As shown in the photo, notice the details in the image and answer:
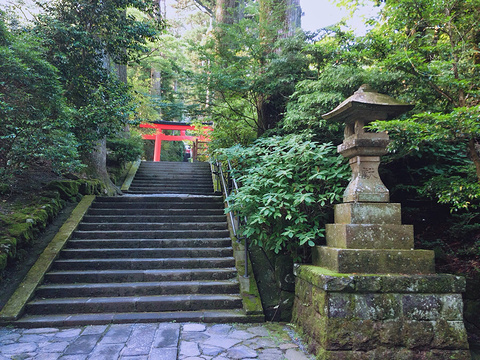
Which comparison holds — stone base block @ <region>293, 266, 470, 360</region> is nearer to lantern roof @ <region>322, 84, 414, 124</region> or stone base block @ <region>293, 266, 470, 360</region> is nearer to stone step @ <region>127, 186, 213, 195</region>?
lantern roof @ <region>322, 84, 414, 124</region>

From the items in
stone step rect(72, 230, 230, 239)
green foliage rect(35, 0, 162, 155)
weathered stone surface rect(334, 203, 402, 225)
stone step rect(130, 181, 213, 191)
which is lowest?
stone step rect(72, 230, 230, 239)

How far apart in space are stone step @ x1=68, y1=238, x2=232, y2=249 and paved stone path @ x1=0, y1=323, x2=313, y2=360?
1644mm

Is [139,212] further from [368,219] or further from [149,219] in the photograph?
[368,219]

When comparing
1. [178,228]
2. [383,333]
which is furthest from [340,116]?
[178,228]

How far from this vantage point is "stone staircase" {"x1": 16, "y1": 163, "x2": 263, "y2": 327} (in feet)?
11.3

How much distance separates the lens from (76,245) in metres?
Answer: 4.68

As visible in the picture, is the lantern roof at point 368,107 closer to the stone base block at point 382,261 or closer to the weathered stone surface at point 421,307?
the stone base block at point 382,261

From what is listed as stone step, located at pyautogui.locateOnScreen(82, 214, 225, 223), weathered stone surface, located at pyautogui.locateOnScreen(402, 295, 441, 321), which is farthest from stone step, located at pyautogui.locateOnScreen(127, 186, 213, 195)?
weathered stone surface, located at pyautogui.locateOnScreen(402, 295, 441, 321)

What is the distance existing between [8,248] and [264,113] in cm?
525

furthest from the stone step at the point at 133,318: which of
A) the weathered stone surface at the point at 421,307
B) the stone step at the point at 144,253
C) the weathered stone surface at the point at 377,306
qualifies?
the weathered stone surface at the point at 421,307

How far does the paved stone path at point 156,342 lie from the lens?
2592mm

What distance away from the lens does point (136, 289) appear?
3824mm

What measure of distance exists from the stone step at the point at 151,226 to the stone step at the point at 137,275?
3.75ft

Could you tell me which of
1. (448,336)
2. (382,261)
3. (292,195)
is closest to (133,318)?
(292,195)
